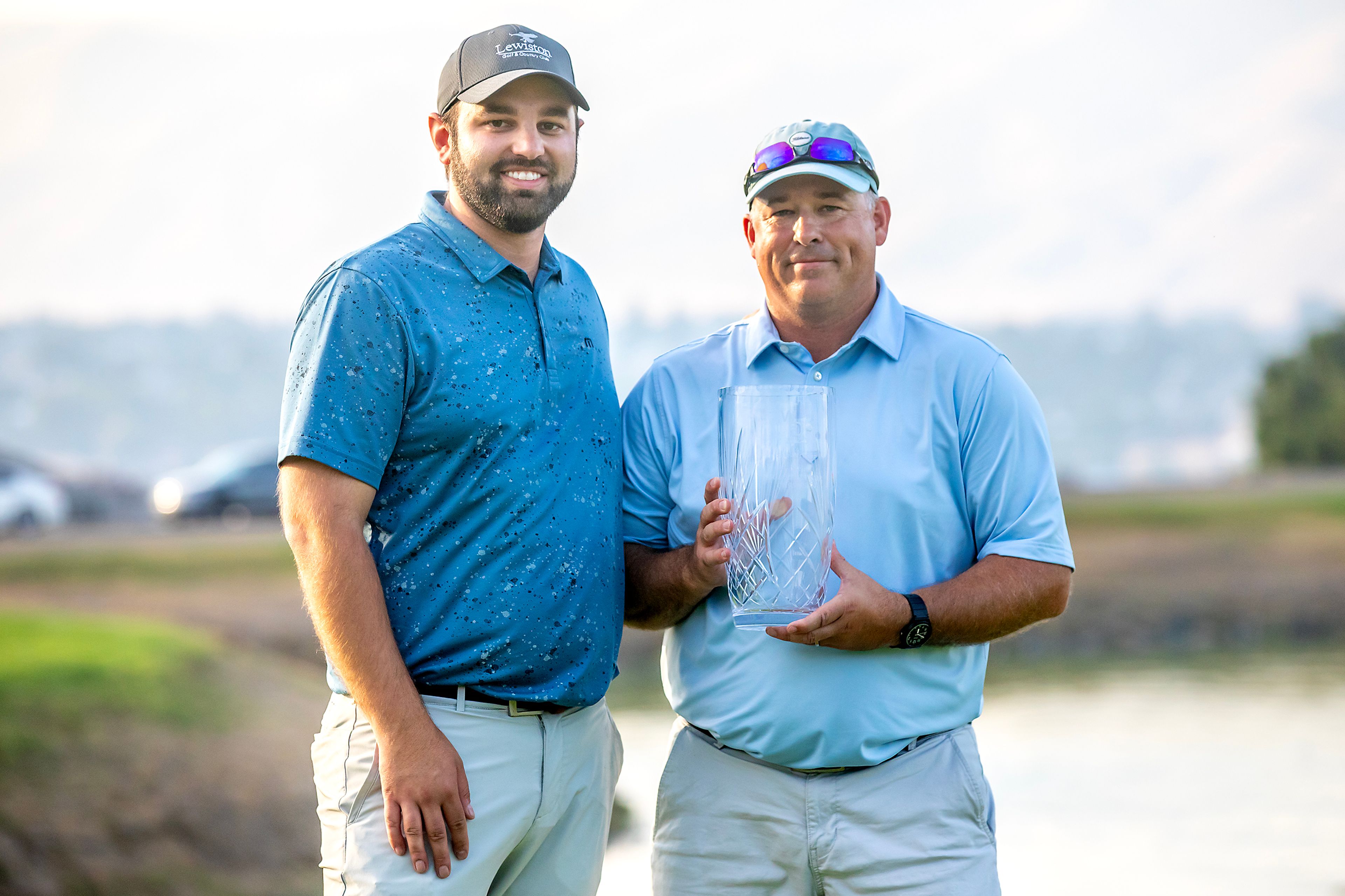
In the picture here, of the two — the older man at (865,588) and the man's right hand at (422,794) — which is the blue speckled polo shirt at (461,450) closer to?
the man's right hand at (422,794)

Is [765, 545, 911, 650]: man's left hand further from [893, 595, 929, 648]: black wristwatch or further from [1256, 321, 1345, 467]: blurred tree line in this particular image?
[1256, 321, 1345, 467]: blurred tree line

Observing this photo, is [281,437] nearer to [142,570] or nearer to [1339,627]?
[142,570]

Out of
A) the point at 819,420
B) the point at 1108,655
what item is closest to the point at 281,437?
the point at 819,420

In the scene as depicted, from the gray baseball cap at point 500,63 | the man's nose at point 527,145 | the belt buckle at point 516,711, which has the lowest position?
the belt buckle at point 516,711

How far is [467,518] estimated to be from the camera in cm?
283

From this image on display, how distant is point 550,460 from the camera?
2914 mm

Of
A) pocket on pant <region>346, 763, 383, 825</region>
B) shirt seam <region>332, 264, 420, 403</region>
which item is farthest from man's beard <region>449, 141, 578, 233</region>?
pocket on pant <region>346, 763, 383, 825</region>

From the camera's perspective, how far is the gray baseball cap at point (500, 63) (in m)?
2.90

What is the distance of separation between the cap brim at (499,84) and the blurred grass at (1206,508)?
60.4 ft

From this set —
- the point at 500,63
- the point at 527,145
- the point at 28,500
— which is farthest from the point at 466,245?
the point at 28,500

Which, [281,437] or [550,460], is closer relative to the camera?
[281,437]

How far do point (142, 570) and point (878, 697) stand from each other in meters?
15.0

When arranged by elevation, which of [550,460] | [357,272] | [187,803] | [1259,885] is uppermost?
[357,272]

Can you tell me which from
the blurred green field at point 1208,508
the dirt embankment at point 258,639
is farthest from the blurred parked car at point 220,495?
the blurred green field at point 1208,508
